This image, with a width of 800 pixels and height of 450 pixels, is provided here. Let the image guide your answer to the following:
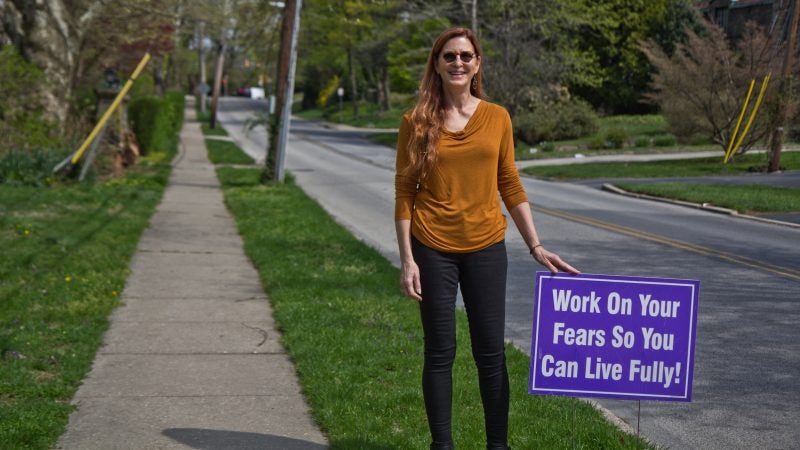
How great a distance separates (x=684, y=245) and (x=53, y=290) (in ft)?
26.7

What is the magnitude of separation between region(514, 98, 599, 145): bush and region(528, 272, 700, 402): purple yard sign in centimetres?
3668

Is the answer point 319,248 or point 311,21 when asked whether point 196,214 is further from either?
point 311,21

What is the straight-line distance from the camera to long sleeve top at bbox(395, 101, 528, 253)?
450 cm

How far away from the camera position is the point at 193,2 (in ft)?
83.1

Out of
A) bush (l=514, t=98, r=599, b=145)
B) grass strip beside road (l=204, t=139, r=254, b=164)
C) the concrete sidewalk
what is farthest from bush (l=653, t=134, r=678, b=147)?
the concrete sidewalk

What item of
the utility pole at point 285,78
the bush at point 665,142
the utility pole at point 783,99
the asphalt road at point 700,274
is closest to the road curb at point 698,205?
the asphalt road at point 700,274

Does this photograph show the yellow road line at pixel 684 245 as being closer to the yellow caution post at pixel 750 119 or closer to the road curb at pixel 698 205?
the road curb at pixel 698 205

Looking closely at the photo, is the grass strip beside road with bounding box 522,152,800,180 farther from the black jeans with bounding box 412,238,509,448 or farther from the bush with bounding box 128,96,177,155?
the black jeans with bounding box 412,238,509,448

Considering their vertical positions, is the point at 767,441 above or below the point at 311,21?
below

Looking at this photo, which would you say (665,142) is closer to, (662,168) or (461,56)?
(662,168)

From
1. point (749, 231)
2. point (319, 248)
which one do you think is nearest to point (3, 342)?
point (319, 248)

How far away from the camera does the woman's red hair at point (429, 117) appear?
446 cm

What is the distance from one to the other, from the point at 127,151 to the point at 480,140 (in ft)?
76.4

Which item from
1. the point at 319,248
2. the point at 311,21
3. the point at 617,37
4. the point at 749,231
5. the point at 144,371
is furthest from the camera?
the point at 311,21
